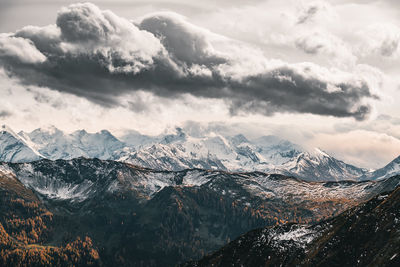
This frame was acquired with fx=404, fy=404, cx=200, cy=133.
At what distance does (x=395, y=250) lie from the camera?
196375 mm

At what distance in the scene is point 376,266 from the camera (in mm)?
195500

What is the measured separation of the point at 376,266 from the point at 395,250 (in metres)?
12.2
